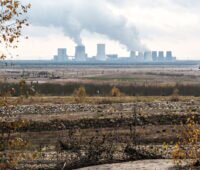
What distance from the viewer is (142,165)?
56.5ft

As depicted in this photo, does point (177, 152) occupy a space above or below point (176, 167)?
above

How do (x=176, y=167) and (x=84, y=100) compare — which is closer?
(x=176, y=167)

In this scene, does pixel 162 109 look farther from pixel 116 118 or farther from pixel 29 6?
pixel 29 6

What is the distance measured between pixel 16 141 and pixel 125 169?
8589mm

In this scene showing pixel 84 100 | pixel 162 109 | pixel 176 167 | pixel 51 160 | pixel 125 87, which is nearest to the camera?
pixel 176 167

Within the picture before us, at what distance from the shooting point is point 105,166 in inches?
683

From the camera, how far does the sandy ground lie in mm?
16719

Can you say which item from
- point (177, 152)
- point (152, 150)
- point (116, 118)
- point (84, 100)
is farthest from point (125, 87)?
point (177, 152)

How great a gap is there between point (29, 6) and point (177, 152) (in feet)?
17.7

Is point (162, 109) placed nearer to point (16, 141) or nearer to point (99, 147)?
point (99, 147)

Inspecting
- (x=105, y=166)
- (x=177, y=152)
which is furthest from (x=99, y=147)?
(x=177, y=152)

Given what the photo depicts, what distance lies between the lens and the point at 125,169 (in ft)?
54.8

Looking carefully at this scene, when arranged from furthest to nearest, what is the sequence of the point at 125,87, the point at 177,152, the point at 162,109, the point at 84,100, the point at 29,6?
the point at 125,87, the point at 84,100, the point at 162,109, the point at 177,152, the point at 29,6

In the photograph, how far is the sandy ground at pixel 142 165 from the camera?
16719mm
